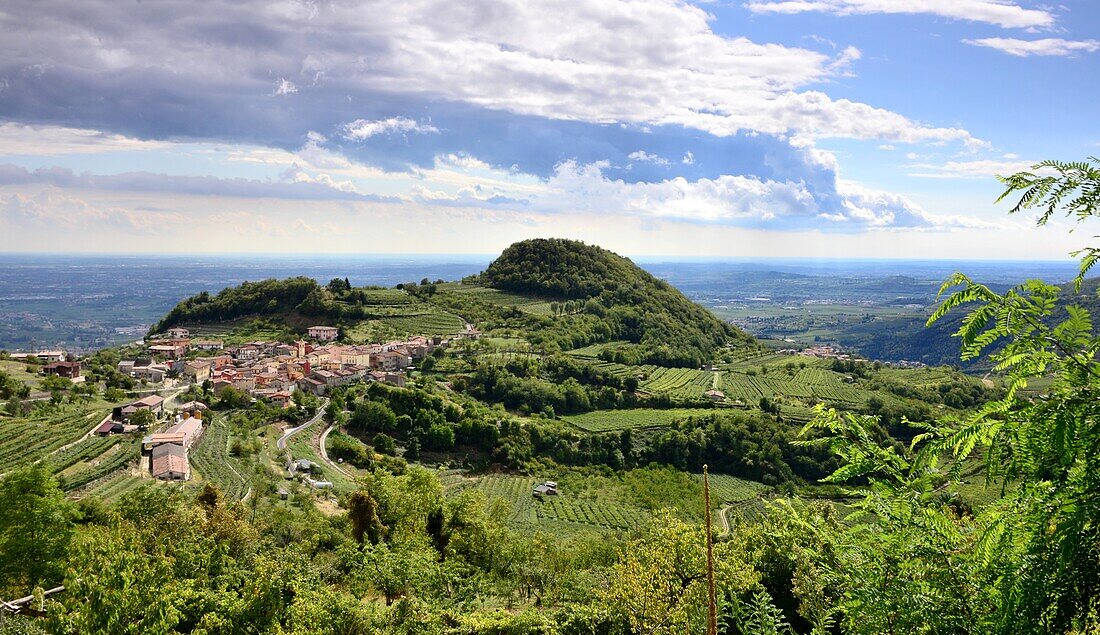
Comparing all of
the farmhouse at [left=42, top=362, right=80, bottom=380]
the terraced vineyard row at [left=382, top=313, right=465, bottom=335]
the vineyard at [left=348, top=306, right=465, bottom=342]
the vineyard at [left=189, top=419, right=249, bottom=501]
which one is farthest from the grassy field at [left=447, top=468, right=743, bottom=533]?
the terraced vineyard row at [left=382, top=313, right=465, bottom=335]

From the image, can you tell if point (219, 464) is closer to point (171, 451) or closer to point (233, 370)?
point (171, 451)

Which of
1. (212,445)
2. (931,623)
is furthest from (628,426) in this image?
(931,623)

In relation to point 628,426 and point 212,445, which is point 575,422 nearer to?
point 628,426

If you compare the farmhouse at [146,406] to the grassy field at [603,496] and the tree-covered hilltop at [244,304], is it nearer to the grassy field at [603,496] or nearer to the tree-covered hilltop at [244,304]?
the grassy field at [603,496]

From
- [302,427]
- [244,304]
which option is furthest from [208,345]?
[302,427]

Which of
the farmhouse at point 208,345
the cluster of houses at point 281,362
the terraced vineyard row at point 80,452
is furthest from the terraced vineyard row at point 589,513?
the farmhouse at point 208,345
